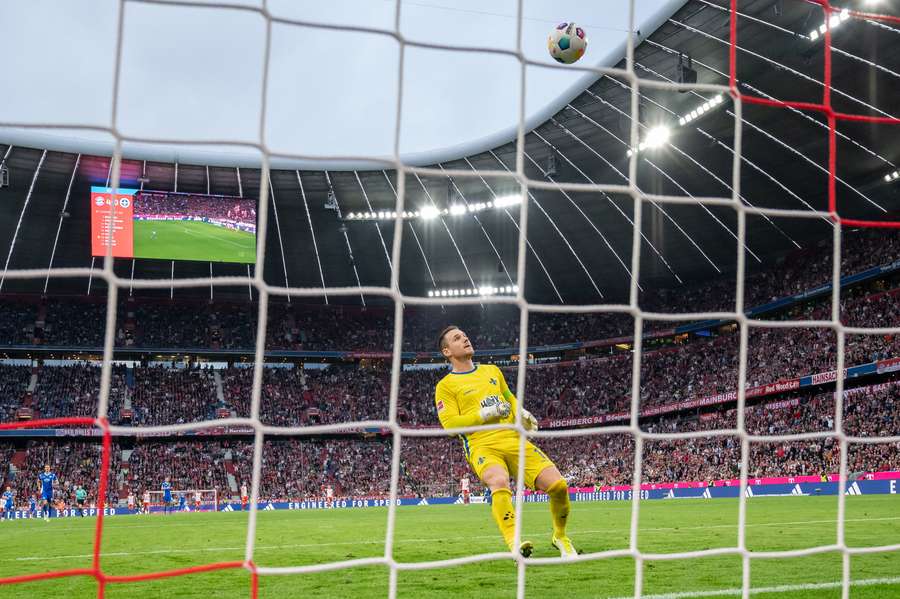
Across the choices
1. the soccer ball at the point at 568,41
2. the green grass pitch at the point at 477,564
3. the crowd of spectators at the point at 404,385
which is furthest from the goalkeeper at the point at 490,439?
the crowd of spectators at the point at 404,385

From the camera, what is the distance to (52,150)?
22609 mm

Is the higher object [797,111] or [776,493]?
[797,111]

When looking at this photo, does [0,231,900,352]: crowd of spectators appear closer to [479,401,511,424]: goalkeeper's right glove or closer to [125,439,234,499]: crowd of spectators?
[125,439,234,499]: crowd of spectators

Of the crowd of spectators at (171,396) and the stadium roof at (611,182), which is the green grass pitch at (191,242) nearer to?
the stadium roof at (611,182)

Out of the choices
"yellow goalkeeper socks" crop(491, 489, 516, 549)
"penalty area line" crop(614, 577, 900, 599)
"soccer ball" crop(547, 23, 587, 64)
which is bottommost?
"penalty area line" crop(614, 577, 900, 599)

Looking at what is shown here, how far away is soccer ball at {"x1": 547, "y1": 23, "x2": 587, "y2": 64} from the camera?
10.7 m

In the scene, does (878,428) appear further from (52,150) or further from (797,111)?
(52,150)

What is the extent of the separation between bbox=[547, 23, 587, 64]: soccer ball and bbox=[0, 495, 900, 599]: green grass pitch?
585cm

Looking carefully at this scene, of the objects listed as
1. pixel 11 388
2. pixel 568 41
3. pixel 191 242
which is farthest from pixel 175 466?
pixel 568 41

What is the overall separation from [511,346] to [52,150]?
20.0 meters

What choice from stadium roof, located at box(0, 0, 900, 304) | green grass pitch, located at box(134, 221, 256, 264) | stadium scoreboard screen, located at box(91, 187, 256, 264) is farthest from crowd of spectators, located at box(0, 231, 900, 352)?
green grass pitch, located at box(134, 221, 256, 264)

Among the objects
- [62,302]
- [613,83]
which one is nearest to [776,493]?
[613,83]

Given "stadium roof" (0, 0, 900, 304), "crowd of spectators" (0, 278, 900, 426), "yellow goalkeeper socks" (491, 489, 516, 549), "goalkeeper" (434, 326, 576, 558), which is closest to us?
"yellow goalkeeper socks" (491, 489, 516, 549)

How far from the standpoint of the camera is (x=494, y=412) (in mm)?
Answer: 5426
